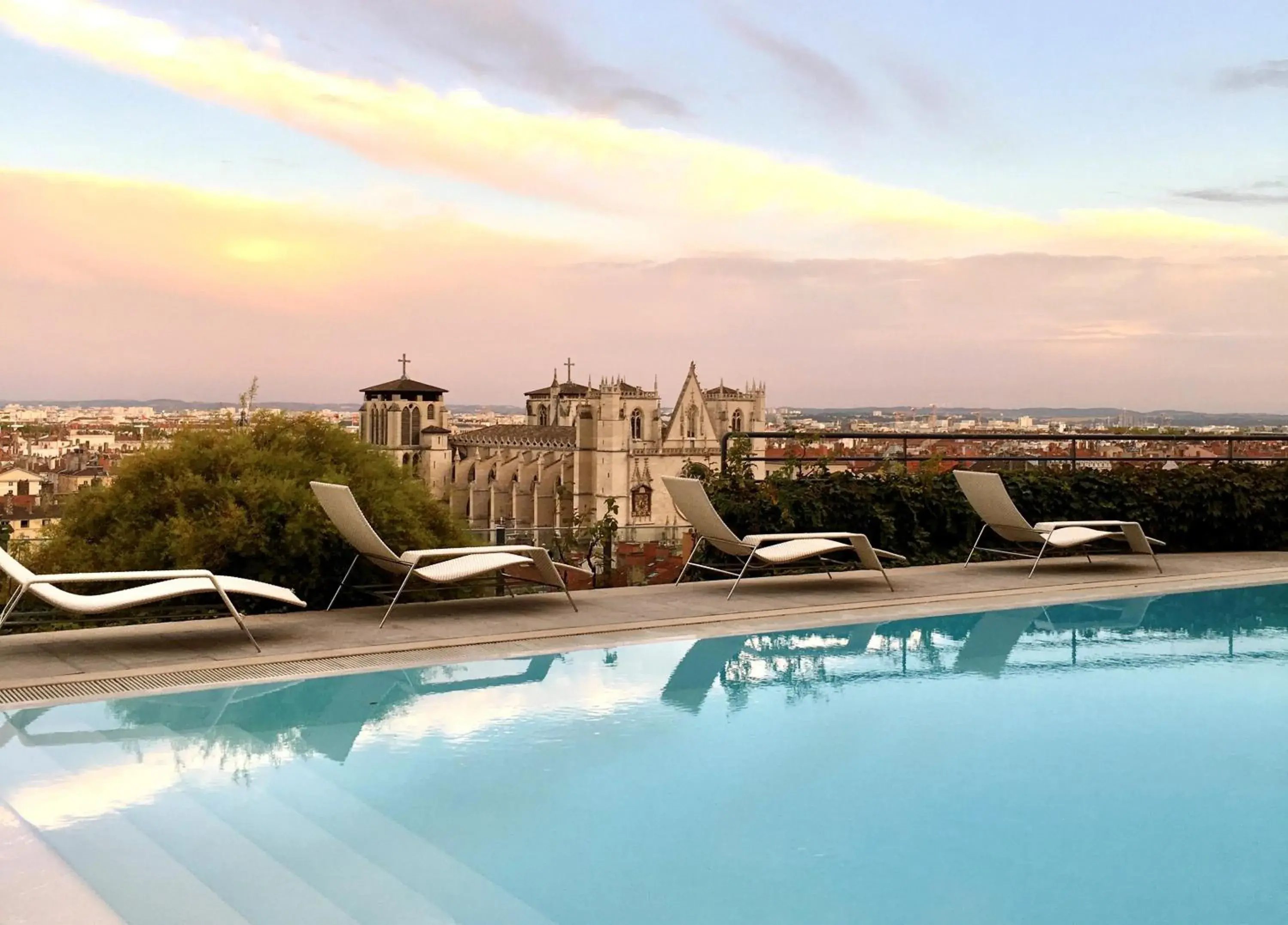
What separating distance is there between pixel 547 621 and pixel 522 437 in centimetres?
9580

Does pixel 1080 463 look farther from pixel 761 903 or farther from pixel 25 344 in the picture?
pixel 25 344

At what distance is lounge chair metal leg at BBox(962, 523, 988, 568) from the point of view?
7352 mm

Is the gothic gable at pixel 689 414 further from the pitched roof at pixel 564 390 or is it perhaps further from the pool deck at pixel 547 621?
the pool deck at pixel 547 621

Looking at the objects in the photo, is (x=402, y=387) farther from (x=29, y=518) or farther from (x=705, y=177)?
(x=29, y=518)

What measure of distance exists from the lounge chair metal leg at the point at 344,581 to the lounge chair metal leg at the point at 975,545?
357 centimetres

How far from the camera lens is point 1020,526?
→ 709 centimetres

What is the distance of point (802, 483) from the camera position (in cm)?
768

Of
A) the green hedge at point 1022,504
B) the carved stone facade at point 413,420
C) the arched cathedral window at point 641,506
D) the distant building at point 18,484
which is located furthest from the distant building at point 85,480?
the carved stone facade at point 413,420

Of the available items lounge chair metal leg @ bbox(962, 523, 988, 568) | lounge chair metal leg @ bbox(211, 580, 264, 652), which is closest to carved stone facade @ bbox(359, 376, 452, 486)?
lounge chair metal leg @ bbox(962, 523, 988, 568)

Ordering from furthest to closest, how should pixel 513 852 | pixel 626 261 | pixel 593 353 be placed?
pixel 593 353 < pixel 626 261 < pixel 513 852

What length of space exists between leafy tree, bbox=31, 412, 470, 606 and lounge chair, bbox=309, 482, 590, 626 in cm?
28

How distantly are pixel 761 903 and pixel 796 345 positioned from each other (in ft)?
131

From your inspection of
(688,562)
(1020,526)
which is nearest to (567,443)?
(1020,526)

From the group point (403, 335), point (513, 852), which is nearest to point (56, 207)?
point (403, 335)
